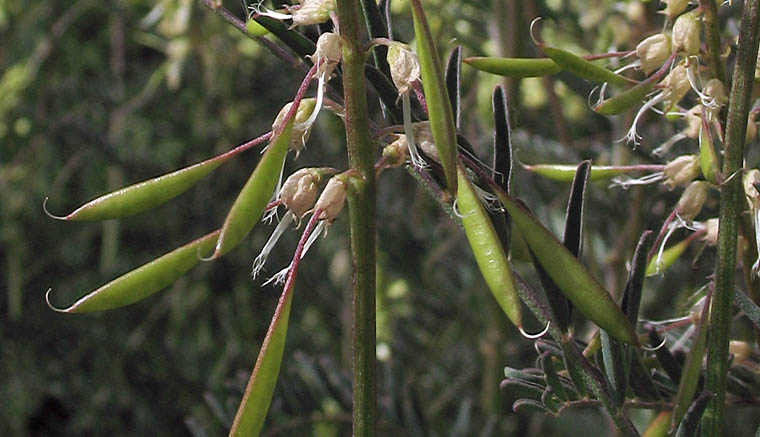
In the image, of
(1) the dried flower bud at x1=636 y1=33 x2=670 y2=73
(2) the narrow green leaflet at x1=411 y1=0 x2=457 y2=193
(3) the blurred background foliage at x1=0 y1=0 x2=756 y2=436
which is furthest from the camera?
(3) the blurred background foliage at x1=0 y1=0 x2=756 y2=436

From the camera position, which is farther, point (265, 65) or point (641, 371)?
point (265, 65)

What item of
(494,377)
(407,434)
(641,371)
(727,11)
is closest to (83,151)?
(494,377)

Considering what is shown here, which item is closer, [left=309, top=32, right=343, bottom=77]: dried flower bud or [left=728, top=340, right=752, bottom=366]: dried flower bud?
[left=309, top=32, right=343, bottom=77]: dried flower bud

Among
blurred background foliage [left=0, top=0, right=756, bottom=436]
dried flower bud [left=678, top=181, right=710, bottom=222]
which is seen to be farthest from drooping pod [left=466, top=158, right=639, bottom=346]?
blurred background foliage [left=0, top=0, right=756, bottom=436]

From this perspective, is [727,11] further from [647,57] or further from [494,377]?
[494,377]

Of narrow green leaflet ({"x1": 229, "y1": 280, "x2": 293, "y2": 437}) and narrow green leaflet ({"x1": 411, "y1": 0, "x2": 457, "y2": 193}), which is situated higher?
narrow green leaflet ({"x1": 411, "y1": 0, "x2": 457, "y2": 193})

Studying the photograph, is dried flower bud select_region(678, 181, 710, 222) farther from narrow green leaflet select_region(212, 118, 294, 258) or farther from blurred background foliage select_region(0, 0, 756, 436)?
blurred background foliage select_region(0, 0, 756, 436)

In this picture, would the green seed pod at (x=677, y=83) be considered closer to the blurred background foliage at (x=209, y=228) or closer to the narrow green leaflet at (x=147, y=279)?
the narrow green leaflet at (x=147, y=279)

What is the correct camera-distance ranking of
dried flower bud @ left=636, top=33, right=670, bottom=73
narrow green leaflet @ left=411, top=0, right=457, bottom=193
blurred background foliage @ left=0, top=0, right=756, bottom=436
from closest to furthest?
narrow green leaflet @ left=411, top=0, right=457, bottom=193
dried flower bud @ left=636, top=33, right=670, bottom=73
blurred background foliage @ left=0, top=0, right=756, bottom=436
